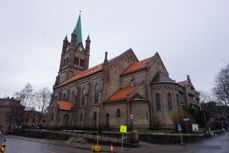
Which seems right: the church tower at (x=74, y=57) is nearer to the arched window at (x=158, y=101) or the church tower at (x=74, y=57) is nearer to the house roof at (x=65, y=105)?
the house roof at (x=65, y=105)

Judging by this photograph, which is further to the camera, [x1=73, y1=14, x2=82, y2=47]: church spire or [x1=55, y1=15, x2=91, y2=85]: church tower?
[x1=73, y1=14, x2=82, y2=47]: church spire

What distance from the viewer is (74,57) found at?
57.0m

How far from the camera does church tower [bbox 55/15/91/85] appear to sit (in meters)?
56.0

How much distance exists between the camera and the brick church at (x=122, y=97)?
28.8 metres

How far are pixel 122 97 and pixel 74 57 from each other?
3335 centimetres

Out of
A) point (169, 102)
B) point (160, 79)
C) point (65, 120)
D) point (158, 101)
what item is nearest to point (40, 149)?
point (158, 101)

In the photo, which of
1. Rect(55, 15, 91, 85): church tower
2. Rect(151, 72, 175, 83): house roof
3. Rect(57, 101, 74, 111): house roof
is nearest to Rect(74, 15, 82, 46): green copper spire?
Rect(55, 15, 91, 85): church tower

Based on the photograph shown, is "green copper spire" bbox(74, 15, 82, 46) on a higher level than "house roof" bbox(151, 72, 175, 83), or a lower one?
higher

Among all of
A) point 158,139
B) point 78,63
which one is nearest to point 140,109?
point 158,139

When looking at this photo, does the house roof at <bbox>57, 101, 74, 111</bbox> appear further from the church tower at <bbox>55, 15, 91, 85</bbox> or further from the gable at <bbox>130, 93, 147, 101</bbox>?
the gable at <bbox>130, 93, 147, 101</bbox>

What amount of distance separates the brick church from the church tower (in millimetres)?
9716

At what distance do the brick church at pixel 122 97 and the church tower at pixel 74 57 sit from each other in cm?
972

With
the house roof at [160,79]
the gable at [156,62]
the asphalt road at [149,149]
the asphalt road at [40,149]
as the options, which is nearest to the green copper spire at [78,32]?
the gable at [156,62]

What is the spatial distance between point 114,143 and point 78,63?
43.3 meters
